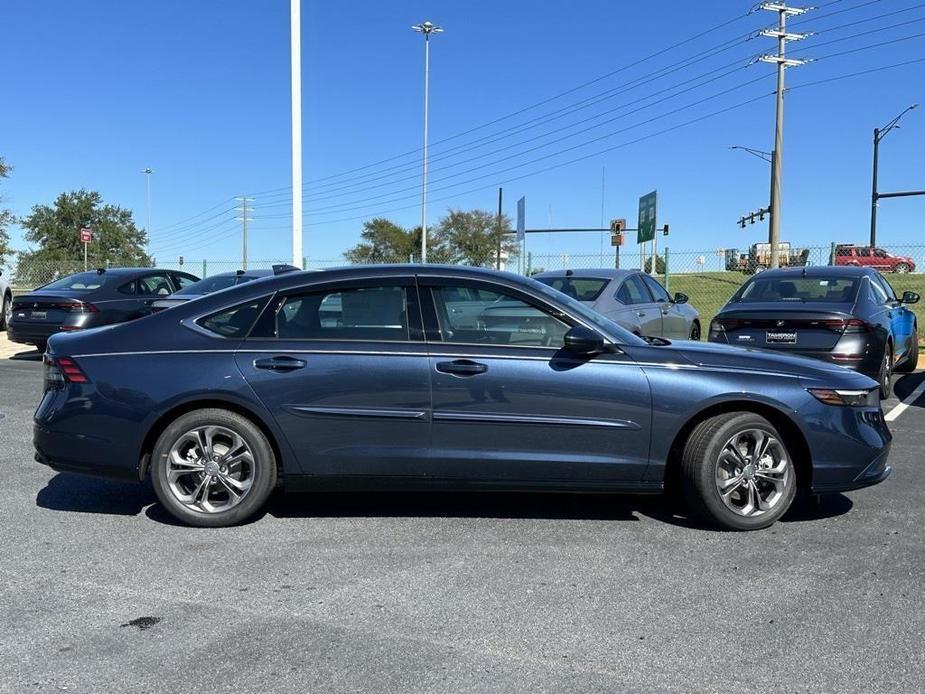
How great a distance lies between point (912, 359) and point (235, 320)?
1073cm

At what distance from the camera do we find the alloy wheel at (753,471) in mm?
4973

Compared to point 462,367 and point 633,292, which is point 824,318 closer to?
point 633,292

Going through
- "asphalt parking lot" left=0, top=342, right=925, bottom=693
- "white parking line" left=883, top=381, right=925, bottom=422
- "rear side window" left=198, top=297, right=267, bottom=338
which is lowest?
"asphalt parking lot" left=0, top=342, right=925, bottom=693

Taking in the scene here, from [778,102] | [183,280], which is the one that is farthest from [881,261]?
[183,280]

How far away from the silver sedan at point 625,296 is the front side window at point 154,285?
660cm

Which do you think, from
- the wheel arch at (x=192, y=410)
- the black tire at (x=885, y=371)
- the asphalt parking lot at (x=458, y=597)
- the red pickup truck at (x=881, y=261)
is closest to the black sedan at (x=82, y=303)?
the asphalt parking lot at (x=458, y=597)

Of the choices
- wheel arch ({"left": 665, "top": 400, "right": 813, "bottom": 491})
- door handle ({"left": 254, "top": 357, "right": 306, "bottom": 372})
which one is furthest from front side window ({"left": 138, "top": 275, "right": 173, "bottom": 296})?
wheel arch ({"left": 665, "top": 400, "right": 813, "bottom": 491})

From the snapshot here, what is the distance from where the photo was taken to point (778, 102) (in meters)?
28.6

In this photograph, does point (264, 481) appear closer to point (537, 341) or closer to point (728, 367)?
point (537, 341)

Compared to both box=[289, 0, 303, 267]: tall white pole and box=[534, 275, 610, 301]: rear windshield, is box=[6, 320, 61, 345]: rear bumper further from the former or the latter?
box=[534, 275, 610, 301]: rear windshield

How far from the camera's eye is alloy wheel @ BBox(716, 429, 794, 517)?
4973 millimetres

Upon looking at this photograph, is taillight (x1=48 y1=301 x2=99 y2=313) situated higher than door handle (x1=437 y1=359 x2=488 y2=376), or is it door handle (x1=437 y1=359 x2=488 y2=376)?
taillight (x1=48 y1=301 x2=99 y2=313)

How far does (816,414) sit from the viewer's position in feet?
16.3

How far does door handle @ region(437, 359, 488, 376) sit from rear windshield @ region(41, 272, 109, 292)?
33.6 ft
